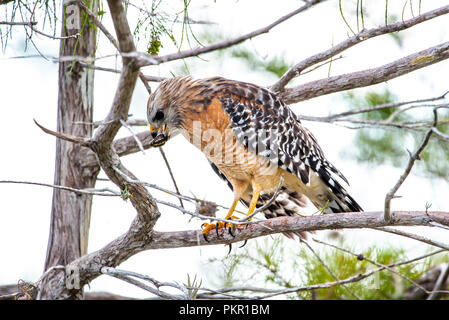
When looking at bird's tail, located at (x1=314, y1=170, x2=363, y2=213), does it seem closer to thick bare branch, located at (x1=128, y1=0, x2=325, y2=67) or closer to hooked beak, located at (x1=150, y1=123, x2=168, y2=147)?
hooked beak, located at (x1=150, y1=123, x2=168, y2=147)

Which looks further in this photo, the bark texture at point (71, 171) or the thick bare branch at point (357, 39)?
the bark texture at point (71, 171)

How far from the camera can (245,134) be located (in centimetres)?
342

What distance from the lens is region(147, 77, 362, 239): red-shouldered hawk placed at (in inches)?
134

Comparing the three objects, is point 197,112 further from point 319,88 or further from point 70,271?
point 70,271

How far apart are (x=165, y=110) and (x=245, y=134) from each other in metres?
0.57

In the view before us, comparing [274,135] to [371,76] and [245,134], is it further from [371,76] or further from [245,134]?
[371,76]

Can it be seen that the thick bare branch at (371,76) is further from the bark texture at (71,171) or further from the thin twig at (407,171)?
the bark texture at (71,171)

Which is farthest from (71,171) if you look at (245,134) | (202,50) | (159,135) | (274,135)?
(202,50)

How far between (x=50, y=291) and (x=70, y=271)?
23 centimetres

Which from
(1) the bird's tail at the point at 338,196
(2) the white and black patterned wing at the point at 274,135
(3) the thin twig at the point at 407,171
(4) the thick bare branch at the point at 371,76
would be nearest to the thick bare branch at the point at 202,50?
(3) the thin twig at the point at 407,171

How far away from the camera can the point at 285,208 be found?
377 centimetres

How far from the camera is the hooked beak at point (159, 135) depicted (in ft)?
10.5

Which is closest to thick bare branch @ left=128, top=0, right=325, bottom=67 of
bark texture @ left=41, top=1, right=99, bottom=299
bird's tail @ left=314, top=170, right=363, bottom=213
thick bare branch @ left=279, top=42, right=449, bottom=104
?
thick bare branch @ left=279, top=42, right=449, bottom=104
